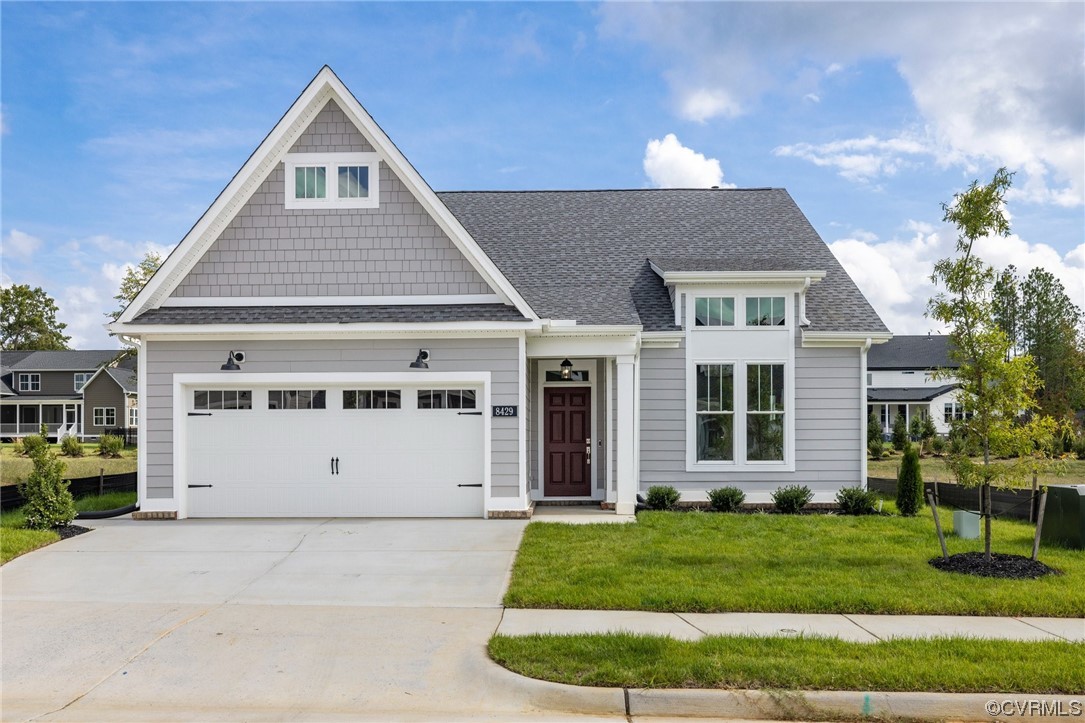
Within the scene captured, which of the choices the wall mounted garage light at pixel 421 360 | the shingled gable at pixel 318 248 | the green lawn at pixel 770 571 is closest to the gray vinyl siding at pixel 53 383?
the shingled gable at pixel 318 248

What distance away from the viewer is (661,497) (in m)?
14.2

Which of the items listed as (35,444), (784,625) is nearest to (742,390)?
(784,625)

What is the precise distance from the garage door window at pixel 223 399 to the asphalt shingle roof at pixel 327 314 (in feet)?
3.96

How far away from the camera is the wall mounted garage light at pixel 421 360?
Result: 12867 millimetres

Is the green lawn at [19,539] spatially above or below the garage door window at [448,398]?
below

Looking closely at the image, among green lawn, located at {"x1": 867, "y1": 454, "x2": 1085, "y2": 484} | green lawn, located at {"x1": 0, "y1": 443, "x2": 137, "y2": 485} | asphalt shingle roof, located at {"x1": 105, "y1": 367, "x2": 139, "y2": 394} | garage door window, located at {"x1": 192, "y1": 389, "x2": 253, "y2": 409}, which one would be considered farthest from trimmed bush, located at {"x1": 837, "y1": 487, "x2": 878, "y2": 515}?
asphalt shingle roof, located at {"x1": 105, "y1": 367, "x2": 139, "y2": 394}

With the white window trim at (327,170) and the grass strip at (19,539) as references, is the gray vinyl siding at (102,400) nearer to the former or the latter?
the grass strip at (19,539)

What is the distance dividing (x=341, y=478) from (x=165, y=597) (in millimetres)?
4852

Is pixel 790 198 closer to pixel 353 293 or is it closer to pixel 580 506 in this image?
pixel 580 506

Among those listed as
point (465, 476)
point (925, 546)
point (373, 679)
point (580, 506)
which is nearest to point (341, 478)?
point (465, 476)

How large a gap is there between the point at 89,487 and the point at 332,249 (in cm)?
795

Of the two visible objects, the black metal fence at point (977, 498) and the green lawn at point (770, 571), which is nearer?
the green lawn at point (770, 571)

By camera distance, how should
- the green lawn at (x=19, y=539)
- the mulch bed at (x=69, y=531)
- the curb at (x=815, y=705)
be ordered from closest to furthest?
the curb at (x=815, y=705) → the green lawn at (x=19, y=539) → the mulch bed at (x=69, y=531)

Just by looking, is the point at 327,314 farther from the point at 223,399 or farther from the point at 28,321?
the point at 28,321
